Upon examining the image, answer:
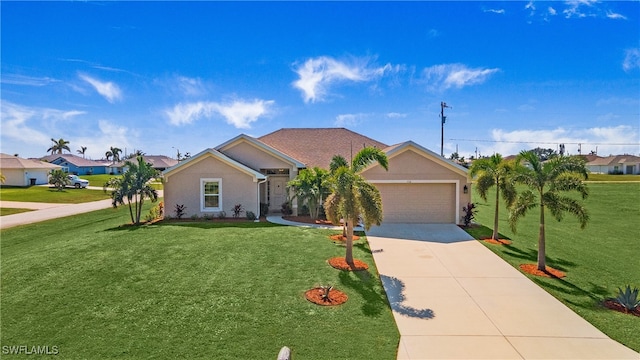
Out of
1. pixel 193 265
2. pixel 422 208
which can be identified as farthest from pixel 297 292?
pixel 422 208

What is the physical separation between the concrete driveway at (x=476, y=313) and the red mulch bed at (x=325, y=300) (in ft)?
4.22

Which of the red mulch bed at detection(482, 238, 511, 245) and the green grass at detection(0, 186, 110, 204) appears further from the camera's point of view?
the green grass at detection(0, 186, 110, 204)

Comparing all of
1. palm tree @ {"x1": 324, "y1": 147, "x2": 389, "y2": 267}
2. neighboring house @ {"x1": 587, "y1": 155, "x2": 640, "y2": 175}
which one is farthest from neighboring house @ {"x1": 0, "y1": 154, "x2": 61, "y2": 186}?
neighboring house @ {"x1": 587, "y1": 155, "x2": 640, "y2": 175}

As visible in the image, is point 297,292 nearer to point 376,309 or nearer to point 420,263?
point 376,309

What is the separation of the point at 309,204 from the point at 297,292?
936cm

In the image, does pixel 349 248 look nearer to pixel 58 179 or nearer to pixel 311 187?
pixel 311 187

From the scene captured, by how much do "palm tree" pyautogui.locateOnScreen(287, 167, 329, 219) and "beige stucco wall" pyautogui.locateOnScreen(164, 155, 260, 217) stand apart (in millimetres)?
2539

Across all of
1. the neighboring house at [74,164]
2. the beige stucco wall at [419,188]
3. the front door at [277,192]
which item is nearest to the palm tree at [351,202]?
the beige stucco wall at [419,188]

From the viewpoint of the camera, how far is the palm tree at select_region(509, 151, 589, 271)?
991 cm

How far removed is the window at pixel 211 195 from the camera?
17812mm

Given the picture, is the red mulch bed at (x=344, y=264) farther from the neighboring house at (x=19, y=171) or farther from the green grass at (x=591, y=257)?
the neighboring house at (x=19, y=171)

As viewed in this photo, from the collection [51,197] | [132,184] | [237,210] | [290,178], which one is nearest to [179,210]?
[132,184]

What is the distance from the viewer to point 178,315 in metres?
7.19

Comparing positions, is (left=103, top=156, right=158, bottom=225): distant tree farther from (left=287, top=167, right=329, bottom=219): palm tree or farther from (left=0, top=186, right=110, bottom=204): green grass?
(left=0, top=186, right=110, bottom=204): green grass
